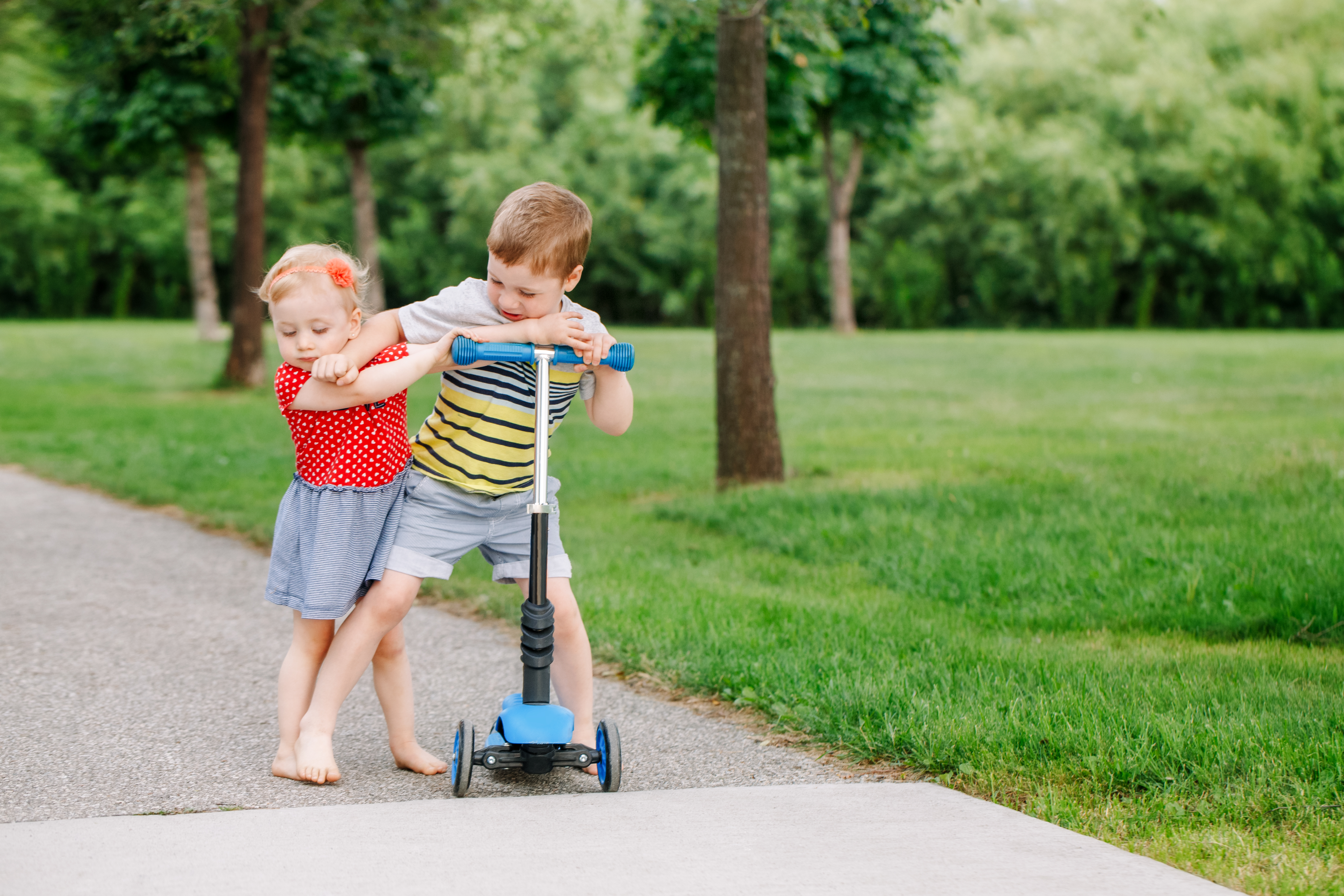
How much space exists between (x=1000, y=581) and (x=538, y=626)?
3.17 metres

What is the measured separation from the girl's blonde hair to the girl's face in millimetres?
11

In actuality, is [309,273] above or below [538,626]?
above

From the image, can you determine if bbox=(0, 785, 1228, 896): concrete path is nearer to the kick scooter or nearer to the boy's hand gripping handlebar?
the kick scooter

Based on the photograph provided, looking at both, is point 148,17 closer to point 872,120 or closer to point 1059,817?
point 1059,817

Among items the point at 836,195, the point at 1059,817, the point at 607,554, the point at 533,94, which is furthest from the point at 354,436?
the point at 533,94

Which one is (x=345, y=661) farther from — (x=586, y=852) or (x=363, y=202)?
(x=363, y=202)

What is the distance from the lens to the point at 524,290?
3.21 m

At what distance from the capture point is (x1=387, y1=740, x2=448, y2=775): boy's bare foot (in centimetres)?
357

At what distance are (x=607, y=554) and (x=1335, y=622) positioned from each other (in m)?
3.29

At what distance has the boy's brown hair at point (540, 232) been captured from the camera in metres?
3.11

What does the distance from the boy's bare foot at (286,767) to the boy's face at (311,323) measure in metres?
1.04

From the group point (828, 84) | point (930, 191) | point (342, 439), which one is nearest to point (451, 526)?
point (342, 439)

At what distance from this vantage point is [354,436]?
336 centimetres

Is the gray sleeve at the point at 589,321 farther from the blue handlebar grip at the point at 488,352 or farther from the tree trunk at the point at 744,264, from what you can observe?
the tree trunk at the point at 744,264
